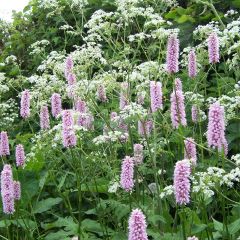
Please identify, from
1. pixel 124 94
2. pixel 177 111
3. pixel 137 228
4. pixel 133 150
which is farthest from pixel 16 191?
pixel 137 228

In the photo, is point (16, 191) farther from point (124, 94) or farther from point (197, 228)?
Answer: point (197, 228)

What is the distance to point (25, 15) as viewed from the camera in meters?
9.84

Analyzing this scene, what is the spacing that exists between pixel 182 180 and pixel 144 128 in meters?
1.07

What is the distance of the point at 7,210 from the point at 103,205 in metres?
0.68

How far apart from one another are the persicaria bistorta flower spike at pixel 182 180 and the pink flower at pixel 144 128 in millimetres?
1030

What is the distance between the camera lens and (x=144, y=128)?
3646 millimetres

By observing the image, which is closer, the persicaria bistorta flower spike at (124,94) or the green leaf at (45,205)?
the persicaria bistorta flower spike at (124,94)

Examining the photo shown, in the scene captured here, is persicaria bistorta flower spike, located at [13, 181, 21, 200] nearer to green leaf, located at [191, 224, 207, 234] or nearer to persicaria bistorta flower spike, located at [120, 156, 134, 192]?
persicaria bistorta flower spike, located at [120, 156, 134, 192]

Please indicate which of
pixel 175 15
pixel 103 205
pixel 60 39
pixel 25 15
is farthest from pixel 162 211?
pixel 25 15

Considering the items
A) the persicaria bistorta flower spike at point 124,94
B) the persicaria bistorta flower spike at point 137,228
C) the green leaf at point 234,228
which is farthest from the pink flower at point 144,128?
the persicaria bistorta flower spike at point 137,228

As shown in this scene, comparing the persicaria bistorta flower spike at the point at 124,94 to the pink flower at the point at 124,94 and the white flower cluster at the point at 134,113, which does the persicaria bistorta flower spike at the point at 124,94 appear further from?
Answer: the white flower cluster at the point at 134,113

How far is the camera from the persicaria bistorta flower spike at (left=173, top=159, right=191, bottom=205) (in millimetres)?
2586

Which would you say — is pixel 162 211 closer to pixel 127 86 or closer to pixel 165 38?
pixel 127 86

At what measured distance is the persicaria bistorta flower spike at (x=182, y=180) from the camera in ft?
8.48
